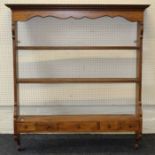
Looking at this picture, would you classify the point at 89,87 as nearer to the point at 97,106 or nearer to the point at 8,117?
the point at 97,106

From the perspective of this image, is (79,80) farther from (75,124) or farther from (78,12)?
(78,12)

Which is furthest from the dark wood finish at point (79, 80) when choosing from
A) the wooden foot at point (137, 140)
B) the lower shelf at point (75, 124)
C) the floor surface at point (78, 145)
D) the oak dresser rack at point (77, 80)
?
the floor surface at point (78, 145)

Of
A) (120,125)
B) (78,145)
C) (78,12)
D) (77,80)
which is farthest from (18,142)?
(78,12)

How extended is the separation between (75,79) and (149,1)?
38.3 inches

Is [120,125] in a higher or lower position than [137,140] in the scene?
higher

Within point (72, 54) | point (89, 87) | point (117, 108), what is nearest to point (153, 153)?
point (117, 108)

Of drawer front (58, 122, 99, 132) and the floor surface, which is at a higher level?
drawer front (58, 122, 99, 132)

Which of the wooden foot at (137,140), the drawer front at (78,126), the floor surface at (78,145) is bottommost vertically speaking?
the floor surface at (78,145)

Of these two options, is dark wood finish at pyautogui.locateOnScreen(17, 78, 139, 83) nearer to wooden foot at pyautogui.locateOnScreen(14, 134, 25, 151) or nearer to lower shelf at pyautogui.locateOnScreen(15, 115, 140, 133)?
lower shelf at pyautogui.locateOnScreen(15, 115, 140, 133)

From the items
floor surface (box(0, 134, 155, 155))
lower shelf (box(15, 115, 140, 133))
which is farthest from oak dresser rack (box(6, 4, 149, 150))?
floor surface (box(0, 134, 155, 155))

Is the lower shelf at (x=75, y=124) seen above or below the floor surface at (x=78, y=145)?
above

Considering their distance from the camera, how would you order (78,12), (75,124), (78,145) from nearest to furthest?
1. (78,12)
2. (75,124)
3. (78,145)

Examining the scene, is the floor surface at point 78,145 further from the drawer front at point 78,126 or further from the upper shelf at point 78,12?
the upper shelf at point 78,12

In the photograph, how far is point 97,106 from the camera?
3.05 meters
